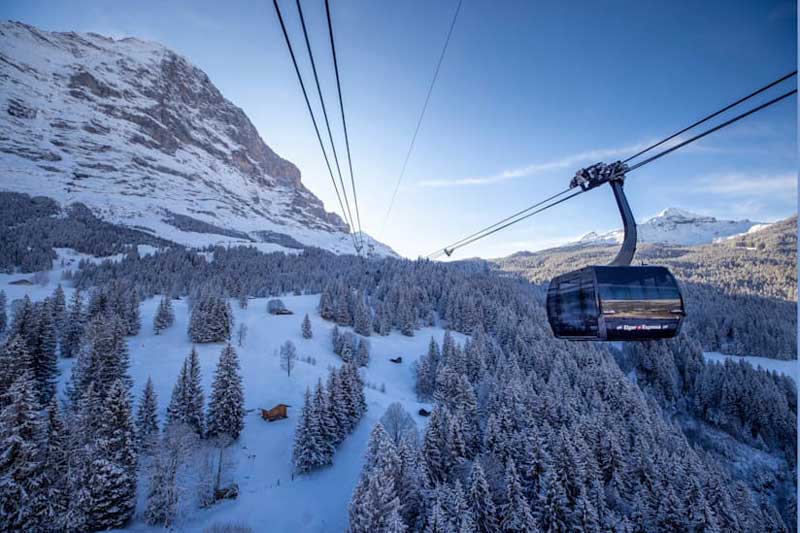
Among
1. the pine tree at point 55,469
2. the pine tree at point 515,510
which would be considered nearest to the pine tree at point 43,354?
the pine tree at point 55,469

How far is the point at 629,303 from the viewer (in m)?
8.12

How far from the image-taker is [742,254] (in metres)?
197

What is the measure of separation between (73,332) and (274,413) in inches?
1278

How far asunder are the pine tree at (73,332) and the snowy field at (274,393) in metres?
1.63

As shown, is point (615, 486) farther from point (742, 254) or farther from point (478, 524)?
point (742, 254)

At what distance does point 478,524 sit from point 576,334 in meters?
23.2

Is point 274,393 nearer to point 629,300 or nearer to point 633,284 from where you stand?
point 629,300

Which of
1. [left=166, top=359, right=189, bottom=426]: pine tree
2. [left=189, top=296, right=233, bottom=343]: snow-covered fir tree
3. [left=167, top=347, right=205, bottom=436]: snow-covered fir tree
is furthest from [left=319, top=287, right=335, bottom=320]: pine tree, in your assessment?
[left=166, top=359, right=189, bottom=426]: pine tree

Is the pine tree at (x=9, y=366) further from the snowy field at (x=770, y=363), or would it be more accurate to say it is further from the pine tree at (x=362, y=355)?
the snowy field at (x=770, y=363)

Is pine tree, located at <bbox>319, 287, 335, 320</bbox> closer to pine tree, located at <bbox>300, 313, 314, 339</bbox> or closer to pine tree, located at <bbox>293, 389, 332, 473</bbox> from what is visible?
pine tree, located at <bbox>300, 313, 314, 339</bbox>

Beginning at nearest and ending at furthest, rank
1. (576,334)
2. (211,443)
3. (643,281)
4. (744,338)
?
(643,281) → (576,334) → (211,443) → (744,338)

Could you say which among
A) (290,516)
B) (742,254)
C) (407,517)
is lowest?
(290,516)

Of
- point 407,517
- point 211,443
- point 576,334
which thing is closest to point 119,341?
point 211,443

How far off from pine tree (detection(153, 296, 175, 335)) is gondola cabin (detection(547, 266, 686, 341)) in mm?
72145
